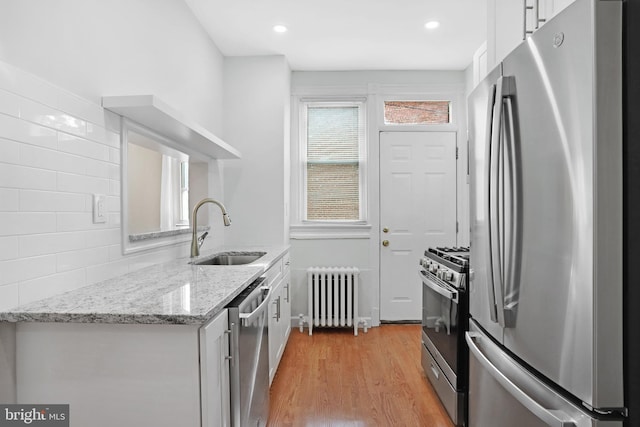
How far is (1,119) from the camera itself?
48.6 inches

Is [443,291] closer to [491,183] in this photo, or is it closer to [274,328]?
[491,183]

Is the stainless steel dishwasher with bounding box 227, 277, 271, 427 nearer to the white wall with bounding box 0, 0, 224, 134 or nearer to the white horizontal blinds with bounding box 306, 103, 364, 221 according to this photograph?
the white wall with bounding box 0, 0, 224, 134

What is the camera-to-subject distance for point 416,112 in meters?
4.22

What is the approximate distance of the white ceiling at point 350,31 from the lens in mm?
2836

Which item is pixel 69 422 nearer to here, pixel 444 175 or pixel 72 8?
pixel 72 8

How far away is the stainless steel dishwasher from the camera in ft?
4.73

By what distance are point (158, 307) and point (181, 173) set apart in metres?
1.73

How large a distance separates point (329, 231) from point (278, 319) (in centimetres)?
151

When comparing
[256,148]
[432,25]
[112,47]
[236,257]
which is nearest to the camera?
[112,47]

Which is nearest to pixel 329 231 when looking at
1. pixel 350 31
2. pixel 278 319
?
pixel 278 319

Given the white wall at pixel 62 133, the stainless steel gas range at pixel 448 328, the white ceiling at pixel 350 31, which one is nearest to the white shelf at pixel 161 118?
the white wall at pixel 62 133

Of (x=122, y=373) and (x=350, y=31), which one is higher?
(x=350, y=31)

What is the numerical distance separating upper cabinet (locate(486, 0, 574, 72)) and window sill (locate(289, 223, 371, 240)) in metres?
2.32

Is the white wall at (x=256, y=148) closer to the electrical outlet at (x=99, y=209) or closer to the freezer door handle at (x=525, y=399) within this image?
the electrical outlet at (x=99, y=209)
